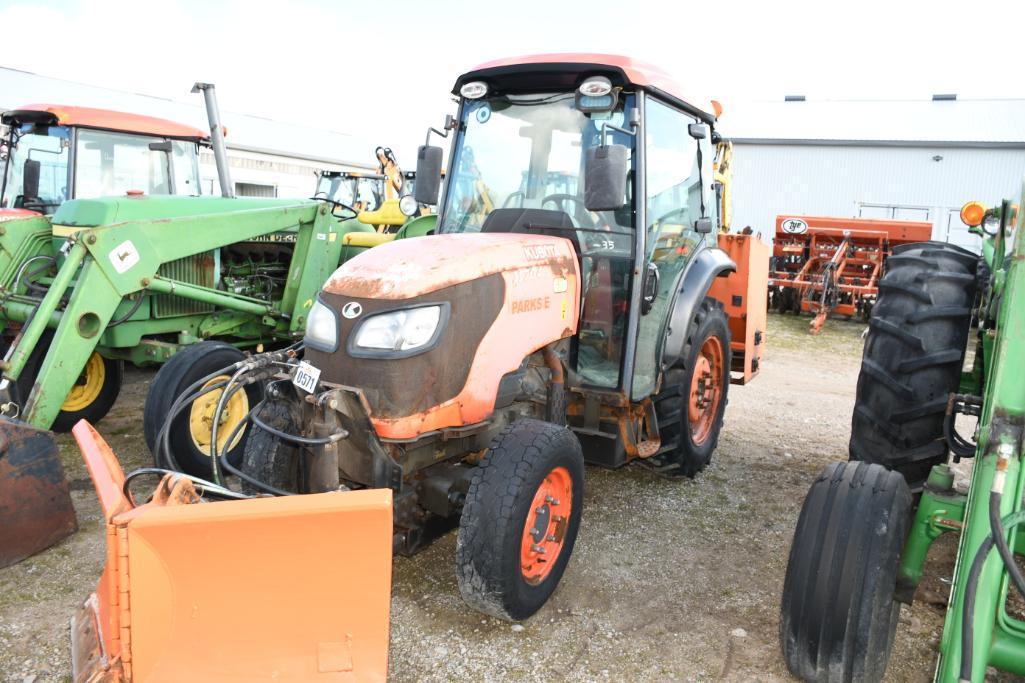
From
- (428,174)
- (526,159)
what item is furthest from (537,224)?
(428,174)

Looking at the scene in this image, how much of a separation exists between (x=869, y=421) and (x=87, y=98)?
23.4m

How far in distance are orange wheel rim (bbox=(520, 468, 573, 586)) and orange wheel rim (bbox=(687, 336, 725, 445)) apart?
58.5 inches

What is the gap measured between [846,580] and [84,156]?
6347 millimetres

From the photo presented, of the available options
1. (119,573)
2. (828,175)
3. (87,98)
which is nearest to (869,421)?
(119,573)

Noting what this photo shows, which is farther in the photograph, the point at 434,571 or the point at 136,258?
the point at 136,258

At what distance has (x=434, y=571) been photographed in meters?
3.44

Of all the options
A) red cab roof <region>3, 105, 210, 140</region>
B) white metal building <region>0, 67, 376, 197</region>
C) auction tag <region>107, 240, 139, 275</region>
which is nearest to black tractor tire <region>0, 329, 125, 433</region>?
auction tag <region>107, 240, 139, 275</region>

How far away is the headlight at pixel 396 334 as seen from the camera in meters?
2.72

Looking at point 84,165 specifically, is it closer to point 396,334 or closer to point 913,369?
point 396,334

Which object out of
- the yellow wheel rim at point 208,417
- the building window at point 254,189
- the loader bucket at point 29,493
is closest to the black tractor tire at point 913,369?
the yellow wheel rim at point 208,417

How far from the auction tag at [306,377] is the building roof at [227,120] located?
43.3ft

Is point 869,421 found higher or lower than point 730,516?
higher

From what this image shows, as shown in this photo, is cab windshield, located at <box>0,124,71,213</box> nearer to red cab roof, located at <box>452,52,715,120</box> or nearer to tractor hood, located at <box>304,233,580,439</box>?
red cab roof, located at <box>452,52,715,120</box>

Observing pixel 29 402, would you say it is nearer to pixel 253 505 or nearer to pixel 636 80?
pixel 253 505
